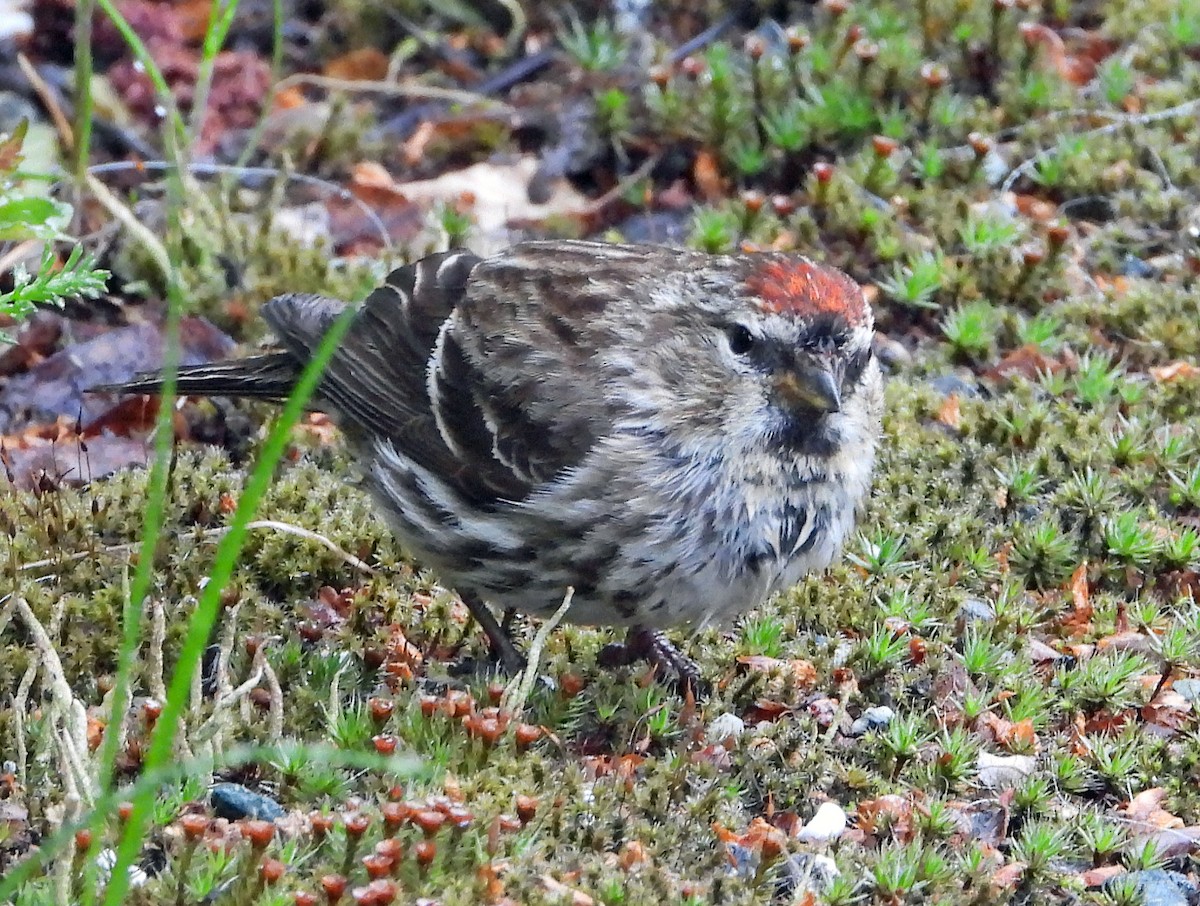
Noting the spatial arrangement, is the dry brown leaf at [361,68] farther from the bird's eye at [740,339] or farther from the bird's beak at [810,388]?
the bird's beak at [810,388]

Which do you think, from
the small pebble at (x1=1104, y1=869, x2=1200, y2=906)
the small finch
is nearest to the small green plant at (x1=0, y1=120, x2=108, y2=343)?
the small finch

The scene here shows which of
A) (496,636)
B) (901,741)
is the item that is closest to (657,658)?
(496,636)

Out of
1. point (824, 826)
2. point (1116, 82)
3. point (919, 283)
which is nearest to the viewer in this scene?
point (824, 826)

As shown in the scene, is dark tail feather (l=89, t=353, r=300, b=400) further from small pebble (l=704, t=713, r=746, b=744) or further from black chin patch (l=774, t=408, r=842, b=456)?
small pebble (l=704, t=713, r=746, b=744)

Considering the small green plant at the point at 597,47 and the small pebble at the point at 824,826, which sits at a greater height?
the small green plant at the point at 597,47

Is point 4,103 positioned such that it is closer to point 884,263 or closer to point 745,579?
point 884,263

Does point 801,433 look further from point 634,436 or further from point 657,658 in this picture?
point 657,658

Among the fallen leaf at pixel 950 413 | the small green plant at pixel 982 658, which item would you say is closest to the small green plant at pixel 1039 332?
the fallen leaf at pixel 950 413

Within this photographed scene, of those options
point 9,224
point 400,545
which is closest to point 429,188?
point 400,545
